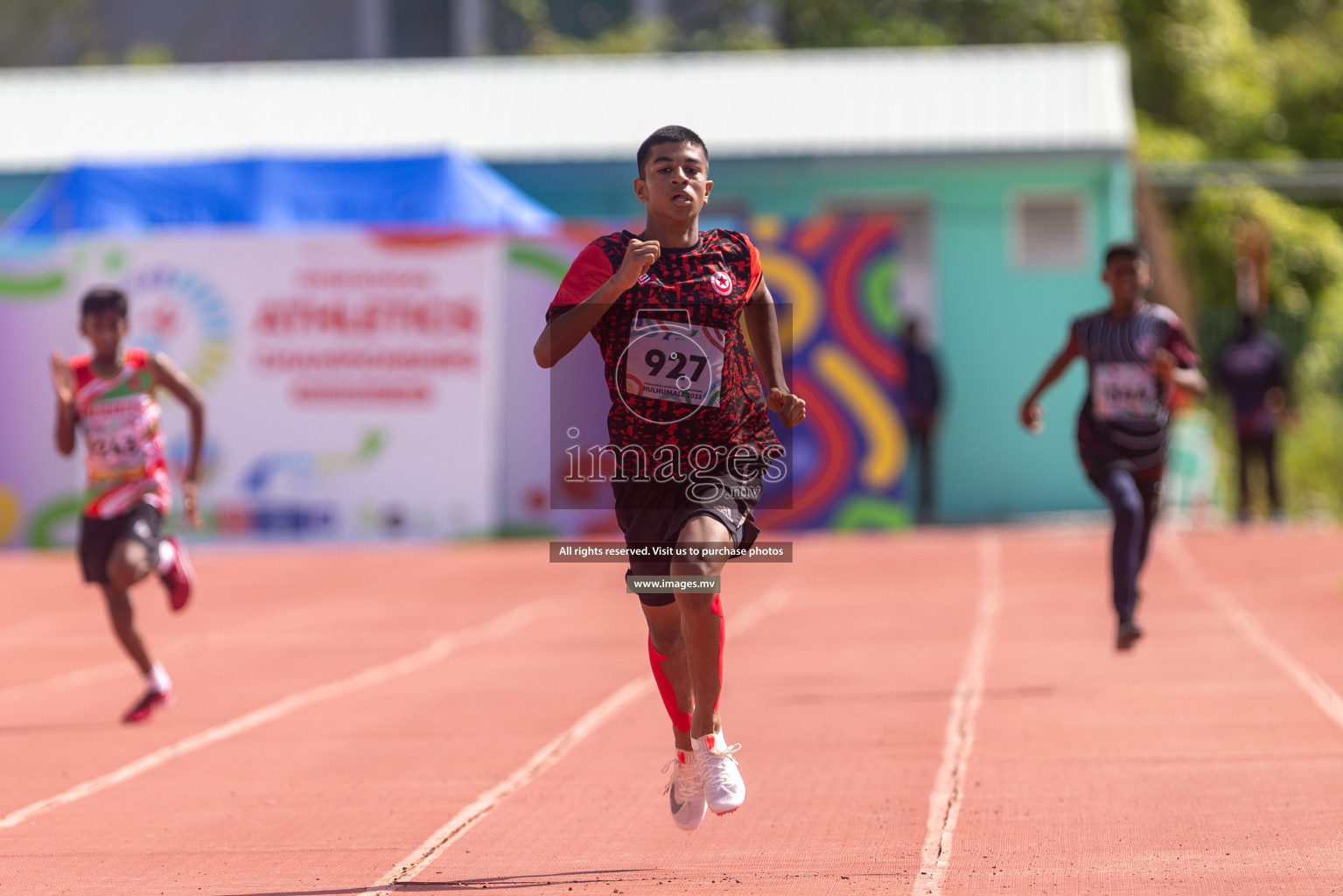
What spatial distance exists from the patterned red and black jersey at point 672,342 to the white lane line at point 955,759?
4.23 ft

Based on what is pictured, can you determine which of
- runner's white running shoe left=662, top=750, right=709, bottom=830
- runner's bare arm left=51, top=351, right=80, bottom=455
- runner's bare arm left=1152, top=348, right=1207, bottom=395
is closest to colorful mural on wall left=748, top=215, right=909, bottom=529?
runner's bare arm left=1152, top=348, right=1207, bottom=395

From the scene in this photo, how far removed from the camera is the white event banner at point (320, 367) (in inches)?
803

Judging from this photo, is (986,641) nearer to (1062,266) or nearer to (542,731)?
(542,731)

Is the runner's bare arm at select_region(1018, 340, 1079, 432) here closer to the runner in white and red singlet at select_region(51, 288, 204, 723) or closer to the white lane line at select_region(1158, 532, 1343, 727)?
the white lane line at select_region(1158, 532, 1343, 727)

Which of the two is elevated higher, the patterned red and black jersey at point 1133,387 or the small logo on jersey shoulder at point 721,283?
the small logo on jersey shoulder at point 721,283

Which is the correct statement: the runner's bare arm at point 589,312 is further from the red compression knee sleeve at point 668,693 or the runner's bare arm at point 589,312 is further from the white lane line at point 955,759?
the white lane line at point 955,759

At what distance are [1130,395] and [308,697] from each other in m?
4.26

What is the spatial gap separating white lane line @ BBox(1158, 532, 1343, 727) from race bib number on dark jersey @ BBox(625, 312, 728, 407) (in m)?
3.55

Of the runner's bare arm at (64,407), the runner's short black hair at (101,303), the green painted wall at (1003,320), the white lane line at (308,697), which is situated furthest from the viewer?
the green painted wall at (1003,320)

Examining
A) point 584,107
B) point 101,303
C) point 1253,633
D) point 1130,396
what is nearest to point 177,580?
point 101,303

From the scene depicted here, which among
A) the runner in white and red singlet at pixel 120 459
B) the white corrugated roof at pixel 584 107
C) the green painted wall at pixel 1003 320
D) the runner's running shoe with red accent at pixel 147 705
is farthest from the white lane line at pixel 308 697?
the white corrugated roof at pixel 584 107

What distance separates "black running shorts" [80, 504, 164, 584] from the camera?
9008 mm

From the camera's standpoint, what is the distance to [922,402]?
70.9 feet

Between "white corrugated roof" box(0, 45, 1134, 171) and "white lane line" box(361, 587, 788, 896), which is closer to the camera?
"white lane line" box(361, 587, 788, 896)
